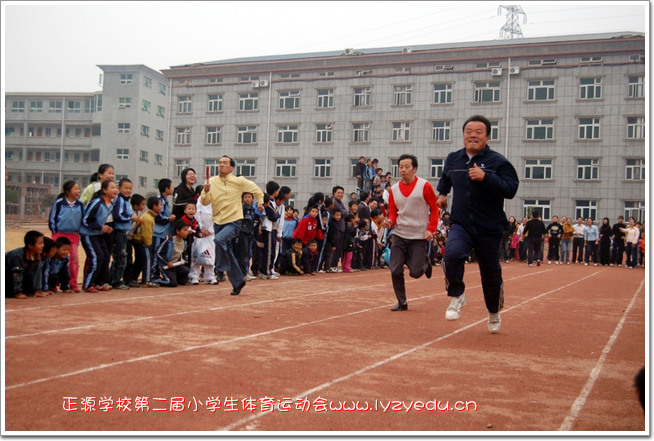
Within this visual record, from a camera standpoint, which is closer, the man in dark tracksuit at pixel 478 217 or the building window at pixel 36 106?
the man in dark tracksuit at pixel 478 217

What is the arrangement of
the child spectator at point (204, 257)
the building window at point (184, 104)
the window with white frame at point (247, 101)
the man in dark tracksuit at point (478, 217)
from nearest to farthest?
1. the man in dark tracksuit at point (478, 217)
2. the child spectator at point (204, 257)
3. the window with white frame at point (247, 101)
4. the building window at point (184, 104)

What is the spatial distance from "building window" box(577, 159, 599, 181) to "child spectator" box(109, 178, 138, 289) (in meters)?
31.2

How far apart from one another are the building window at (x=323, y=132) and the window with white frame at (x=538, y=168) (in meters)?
12.0

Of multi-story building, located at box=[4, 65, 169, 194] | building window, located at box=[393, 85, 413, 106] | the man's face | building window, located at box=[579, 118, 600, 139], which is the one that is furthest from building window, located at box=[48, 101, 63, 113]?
the man's face

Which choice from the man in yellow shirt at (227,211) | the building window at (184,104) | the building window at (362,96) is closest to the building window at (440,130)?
the building window at (362,96)

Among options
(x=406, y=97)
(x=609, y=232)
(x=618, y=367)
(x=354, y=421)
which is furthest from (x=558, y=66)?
Answer: (x=354, y=421)

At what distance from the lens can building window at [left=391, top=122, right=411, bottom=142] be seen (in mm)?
40312

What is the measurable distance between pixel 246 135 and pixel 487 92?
15.7m

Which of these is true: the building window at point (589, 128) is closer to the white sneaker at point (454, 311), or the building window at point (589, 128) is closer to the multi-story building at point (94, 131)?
the white sneaker at point (454, 311)

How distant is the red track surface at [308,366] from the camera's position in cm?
388

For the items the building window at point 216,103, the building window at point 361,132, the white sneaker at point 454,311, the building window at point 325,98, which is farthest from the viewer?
the building window at point 216,103

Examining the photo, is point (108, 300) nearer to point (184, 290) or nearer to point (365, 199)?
point (184, 290)

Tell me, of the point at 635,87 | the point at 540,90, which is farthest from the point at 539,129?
the point at 635,87

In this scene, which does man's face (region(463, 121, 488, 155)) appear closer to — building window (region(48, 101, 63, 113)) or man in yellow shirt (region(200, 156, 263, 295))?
man in yellow shirt (region(200, 156, 263, 295))
